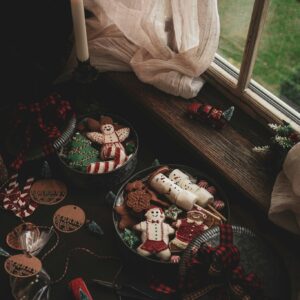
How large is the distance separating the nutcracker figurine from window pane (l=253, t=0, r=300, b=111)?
0.11 metres

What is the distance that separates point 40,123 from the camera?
1.13m

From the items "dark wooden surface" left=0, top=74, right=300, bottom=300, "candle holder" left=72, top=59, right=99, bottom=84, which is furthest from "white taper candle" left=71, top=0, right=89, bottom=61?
"dark wooden surface" left=0, top=74, right=300, bottom=300

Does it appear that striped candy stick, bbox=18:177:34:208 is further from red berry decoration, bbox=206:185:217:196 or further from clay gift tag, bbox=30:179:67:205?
red berry decoration, bbox=206:185:217:196

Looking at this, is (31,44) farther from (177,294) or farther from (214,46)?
(177,294)

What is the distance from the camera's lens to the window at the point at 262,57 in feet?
3.52

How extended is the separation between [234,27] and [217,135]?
0.26 meters

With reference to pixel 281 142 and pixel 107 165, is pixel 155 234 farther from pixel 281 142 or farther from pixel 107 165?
pixel 281 142

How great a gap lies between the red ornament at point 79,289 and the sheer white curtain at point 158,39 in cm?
51

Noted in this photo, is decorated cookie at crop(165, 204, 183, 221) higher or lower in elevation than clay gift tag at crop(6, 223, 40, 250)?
higher

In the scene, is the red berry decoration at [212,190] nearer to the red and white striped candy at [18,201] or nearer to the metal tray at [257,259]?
the metal tray at [257,259]

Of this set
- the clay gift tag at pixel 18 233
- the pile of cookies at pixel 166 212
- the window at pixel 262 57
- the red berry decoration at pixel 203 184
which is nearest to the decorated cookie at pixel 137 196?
the pile of cookies at pixel 166 212

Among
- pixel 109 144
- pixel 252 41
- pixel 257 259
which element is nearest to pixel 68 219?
pixel 109 144

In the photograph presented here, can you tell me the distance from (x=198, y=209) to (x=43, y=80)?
1.63ft

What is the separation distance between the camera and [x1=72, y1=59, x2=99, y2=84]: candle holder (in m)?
1.14
